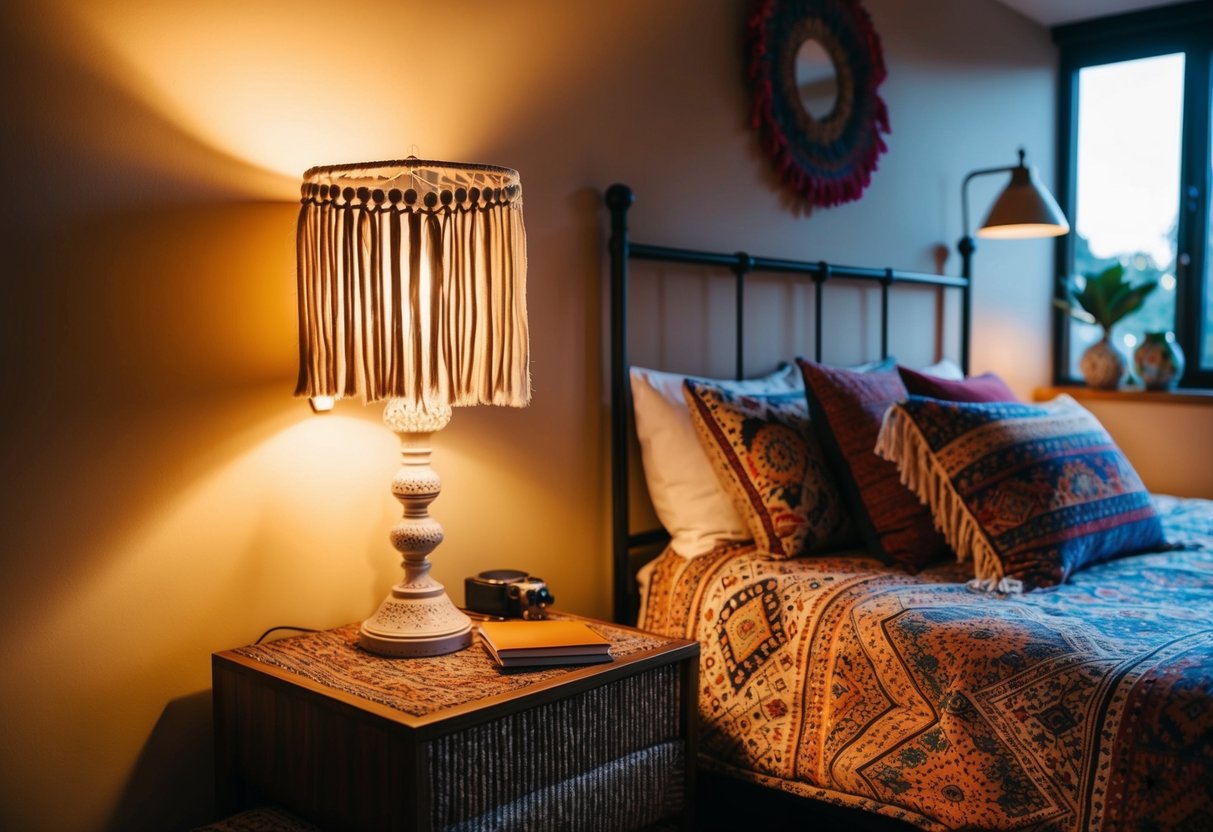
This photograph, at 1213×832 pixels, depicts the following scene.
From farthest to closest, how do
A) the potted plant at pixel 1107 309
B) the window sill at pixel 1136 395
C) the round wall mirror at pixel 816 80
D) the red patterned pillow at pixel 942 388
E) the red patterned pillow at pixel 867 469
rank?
the potted plant at pixel 1107 309, the window sill at pixel 1136 395, the round wall mirror at pixel 816 80, the red patterned pillow at pixel 942 388, the red patterned pillow at pixel 867 469

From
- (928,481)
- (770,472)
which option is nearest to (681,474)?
(770,472)

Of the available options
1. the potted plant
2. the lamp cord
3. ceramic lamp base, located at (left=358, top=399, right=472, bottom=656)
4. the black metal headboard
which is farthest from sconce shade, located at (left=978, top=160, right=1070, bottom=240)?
the lamp cord

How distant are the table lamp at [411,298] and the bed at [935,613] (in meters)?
0.60

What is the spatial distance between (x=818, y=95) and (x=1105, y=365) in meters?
1.59

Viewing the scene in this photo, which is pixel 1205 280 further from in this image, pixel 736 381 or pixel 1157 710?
pixel 1157 710

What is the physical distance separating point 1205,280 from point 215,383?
3403mm

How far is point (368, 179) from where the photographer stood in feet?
5.17

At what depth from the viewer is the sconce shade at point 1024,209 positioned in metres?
3.02

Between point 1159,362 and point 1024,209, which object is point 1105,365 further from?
point 1024,209

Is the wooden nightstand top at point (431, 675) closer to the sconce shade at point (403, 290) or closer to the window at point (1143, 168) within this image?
the sconce shade at point (403, 290)

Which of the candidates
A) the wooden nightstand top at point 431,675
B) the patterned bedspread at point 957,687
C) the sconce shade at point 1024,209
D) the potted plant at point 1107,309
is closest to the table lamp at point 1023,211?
the sconce shade at point 1024,209

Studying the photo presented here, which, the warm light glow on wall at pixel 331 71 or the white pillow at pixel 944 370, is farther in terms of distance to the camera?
the white pillow at pixel 944 370

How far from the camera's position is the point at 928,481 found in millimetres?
2039

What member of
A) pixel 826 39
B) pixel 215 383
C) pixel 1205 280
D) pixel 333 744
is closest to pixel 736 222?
pixel 826 39
